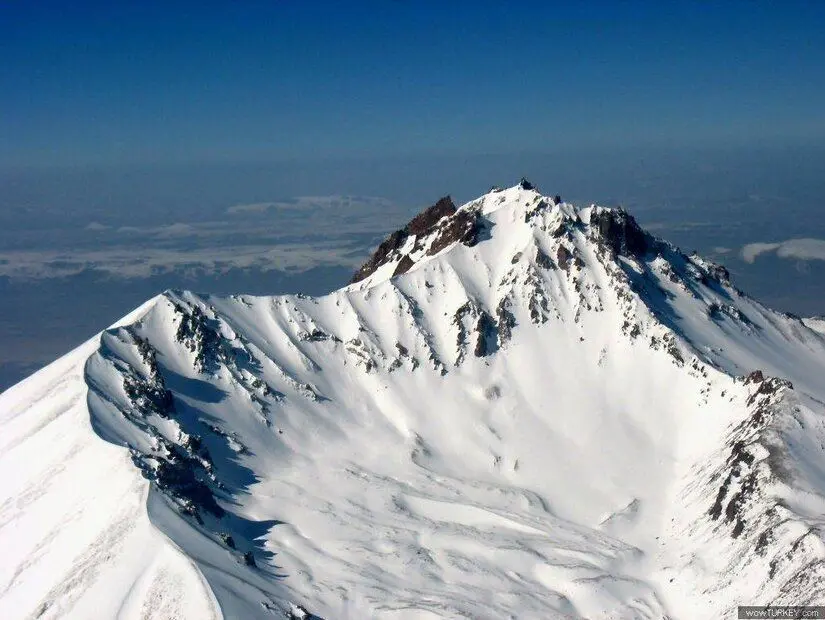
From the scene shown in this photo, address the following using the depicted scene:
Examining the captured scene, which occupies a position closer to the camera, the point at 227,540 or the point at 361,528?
the point at 227,540

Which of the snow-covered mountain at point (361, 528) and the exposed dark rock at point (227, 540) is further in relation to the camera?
the exposed dark rock at point (227, 540)

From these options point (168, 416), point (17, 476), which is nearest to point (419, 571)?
point (168, 416)

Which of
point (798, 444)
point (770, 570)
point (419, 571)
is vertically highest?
point (798, 444)

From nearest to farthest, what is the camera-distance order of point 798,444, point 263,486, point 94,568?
1. point 94,568
2. point 798,444
3. point 263,486

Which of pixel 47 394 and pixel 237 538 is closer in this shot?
pixel 237 538

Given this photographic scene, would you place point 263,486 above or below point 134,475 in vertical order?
below

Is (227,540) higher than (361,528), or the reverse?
(227,540)

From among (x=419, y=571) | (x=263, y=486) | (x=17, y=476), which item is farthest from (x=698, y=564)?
(x=17, y=476)

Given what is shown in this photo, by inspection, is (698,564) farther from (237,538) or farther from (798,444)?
(237,538)

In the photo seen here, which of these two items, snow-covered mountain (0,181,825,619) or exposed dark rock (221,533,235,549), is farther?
exposed dark rock (221,533,235,549)

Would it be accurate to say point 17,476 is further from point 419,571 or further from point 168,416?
point 419,571

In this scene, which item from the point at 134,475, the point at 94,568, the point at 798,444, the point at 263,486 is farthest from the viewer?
the point at 263,486
